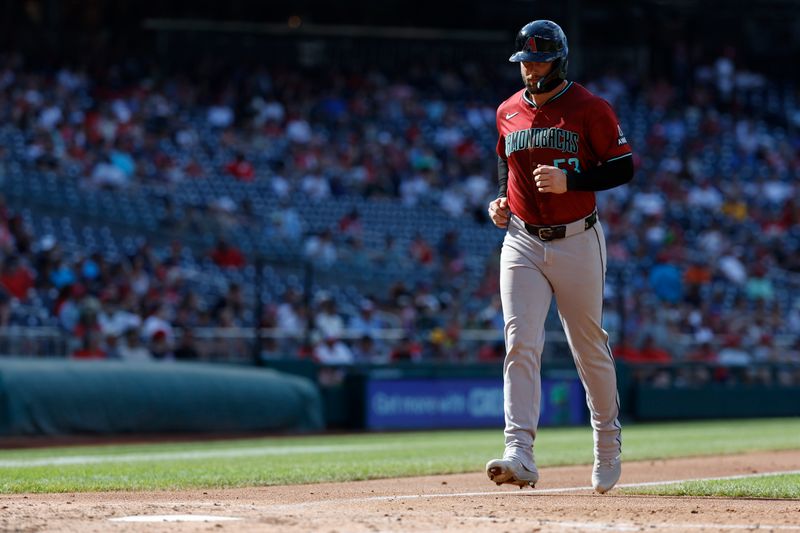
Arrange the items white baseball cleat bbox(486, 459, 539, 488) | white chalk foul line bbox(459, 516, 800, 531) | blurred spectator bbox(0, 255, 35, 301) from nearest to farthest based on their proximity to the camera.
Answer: white chalk foul line bbox(459, 516, 800, 531) → white baseball cleat bbox(486, 459, 539, 488) → blurred spectator bbox(0, 255, 35, 301)

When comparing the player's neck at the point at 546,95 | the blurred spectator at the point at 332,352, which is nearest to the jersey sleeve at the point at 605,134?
the player's neck at the point at 546,95

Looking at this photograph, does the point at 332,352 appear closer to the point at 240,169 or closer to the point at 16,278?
the point at 16,278

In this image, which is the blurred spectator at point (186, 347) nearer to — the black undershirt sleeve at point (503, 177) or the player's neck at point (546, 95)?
the black undershirt sleeve at point (503, 177)

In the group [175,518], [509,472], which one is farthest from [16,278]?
[175,518]

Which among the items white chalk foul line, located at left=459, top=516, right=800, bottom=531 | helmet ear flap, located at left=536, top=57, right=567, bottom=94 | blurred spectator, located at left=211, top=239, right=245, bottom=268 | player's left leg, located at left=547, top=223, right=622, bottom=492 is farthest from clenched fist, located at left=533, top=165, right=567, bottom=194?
blurred spectator, located at left=211, top=239, right=245, bottom=268

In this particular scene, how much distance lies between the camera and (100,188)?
19.8 meters

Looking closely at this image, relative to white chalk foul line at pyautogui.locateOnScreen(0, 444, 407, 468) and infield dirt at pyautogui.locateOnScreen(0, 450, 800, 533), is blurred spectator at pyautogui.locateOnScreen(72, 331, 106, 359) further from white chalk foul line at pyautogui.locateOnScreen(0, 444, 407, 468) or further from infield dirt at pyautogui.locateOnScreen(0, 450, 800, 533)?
infield dirt at pyautogui.locateOnScreen(0, 450, 800, 533)

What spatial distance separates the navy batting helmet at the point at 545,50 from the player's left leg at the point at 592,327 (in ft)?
2.33

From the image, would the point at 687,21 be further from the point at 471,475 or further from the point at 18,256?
the point at 471,475

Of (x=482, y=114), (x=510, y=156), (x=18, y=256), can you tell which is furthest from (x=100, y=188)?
(x=510, y=156)

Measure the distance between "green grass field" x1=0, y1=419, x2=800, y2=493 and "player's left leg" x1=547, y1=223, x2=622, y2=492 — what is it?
6.55 feet

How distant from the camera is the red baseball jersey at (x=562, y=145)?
20.4 ft

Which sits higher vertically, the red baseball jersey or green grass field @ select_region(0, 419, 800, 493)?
the red baseball jersey

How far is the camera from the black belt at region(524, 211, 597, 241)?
6.23m
